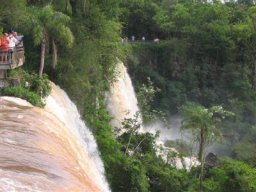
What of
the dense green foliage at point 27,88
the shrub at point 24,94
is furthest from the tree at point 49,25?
the shrub at point 24,94

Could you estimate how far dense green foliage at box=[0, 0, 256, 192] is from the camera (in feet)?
72.4

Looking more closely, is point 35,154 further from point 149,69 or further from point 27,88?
point 149,69

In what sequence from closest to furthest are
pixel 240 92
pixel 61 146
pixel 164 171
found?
pixel 61 146
pixel 164 171
pixel 240 92

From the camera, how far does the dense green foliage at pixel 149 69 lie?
22062mm

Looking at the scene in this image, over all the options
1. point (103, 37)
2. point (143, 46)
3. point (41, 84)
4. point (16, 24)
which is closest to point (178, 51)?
point (143, 46)

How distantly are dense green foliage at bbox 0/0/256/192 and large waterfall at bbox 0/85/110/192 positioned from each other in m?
2.93

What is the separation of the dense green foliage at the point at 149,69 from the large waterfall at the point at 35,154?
2.93 meters

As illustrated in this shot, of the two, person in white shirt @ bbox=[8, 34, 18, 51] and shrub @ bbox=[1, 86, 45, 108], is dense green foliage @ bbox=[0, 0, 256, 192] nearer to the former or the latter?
shrub @ bbox=[1, 86, 45, 108]

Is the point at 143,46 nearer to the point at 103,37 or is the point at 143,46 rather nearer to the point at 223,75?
the point at 223,75

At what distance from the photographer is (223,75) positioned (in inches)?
1925

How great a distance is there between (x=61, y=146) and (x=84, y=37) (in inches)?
531

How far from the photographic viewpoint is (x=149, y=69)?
48875 mm

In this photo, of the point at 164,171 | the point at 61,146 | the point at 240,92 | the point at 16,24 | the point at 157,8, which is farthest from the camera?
the point at 157,8

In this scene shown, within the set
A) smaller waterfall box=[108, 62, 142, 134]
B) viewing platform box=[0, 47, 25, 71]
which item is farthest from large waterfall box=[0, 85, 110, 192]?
smaller waterfall box=[108, 62, 142, 134]
